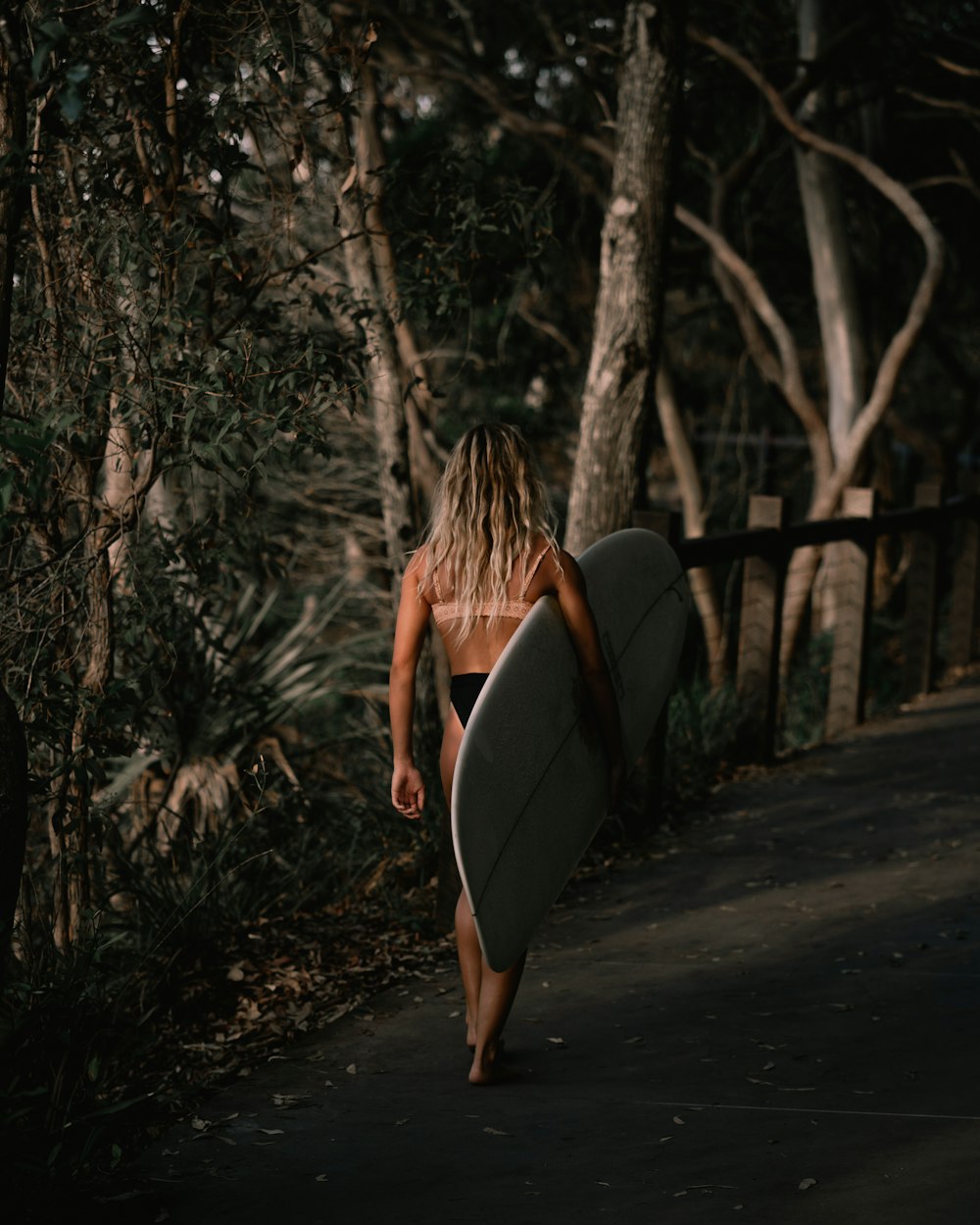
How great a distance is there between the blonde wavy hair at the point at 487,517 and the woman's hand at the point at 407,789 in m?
0.40

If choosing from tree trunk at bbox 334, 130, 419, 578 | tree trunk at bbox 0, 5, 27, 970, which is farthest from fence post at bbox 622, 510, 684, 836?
tree trunk at bbox 0, 5, 27, 970

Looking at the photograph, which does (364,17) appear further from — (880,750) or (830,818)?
(880,750)

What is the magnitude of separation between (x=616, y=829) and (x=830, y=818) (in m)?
0.97

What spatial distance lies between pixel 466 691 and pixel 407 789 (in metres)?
0.30

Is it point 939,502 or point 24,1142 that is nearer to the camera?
point 24,1142

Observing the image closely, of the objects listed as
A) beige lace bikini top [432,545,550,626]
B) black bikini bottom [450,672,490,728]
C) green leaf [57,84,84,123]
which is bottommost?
black bikini bottom [450,672,490,728]

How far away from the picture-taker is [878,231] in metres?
13.0

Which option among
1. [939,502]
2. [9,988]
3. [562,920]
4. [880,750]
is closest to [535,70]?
[939,502]

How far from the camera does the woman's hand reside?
3.75 meters

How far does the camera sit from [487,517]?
3.65 m

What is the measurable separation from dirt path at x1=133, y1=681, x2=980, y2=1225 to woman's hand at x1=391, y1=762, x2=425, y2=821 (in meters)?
0.68

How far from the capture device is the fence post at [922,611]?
9.27m

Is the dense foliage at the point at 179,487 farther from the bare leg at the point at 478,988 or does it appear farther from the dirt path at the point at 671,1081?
the bare leg at the point at 478,988

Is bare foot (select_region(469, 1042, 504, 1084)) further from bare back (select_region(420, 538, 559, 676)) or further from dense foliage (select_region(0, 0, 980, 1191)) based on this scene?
bare back (select_region(420, 538, 559, 676))
